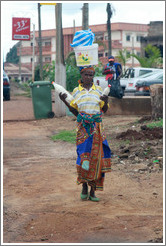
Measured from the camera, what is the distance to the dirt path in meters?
4.61

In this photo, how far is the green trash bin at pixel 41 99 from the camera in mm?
15734

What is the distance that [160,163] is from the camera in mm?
7961

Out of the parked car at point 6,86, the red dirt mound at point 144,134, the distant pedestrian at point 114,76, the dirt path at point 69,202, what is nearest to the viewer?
the dirt path at point 69,202

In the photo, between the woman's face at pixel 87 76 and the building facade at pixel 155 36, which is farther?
the building facade at pixel 155 36

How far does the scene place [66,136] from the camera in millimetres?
11656

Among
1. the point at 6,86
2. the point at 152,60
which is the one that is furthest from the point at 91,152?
the point at 152,60

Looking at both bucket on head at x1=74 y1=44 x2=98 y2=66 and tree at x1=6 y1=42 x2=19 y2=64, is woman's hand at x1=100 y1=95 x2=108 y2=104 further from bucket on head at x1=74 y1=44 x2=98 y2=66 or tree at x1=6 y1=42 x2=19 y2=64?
tree at x1=6 y1=42 x2=19 y2=64

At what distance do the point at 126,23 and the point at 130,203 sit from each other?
54059mm

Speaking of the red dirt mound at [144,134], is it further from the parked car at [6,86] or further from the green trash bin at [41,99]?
the parked car at [6,86]

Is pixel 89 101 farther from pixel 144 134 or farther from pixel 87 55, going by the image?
pixel 144 134

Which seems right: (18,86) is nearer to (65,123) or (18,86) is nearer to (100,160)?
(65,123)

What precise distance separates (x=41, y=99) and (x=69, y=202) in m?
10.2

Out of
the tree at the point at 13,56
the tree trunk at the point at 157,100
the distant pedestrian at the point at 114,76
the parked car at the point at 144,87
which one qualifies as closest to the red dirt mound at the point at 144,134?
the tree trunk at the point at 157,100

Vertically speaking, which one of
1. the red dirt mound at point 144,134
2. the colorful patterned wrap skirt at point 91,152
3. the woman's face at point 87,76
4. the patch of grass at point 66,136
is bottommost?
the patch of grass at point 66,136
